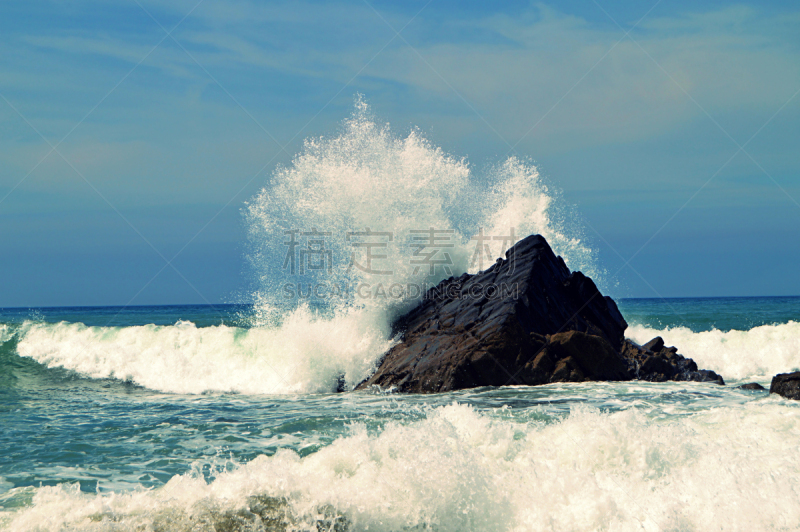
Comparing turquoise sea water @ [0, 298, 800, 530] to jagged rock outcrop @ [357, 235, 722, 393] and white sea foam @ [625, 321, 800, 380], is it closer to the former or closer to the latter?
jagged rock outcrop @ [357, 235, 722, 393]

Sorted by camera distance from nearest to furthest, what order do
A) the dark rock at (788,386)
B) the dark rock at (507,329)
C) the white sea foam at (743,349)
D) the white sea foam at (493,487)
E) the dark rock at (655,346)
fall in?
1. the white sea foam at (493,487)
2. the dark rock at (788,386)
3. the dark rock at (507,329)
4. the dark rock at (655,346)
5. the white sea foam at (743,349)

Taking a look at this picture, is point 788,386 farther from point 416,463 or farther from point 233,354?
point 233,354

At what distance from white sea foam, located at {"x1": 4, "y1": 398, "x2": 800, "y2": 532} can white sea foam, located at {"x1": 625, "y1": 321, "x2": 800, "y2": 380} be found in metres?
9.15

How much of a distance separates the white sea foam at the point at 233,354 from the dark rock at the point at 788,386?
22.2ft

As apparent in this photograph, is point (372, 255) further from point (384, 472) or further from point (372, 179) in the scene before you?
point (384, 472)

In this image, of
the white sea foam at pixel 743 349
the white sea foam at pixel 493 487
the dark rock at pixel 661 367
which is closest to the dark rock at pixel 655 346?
the dark rock at pixel 661 367

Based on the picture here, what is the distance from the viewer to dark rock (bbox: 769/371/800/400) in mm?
8383

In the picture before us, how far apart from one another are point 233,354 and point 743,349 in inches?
549

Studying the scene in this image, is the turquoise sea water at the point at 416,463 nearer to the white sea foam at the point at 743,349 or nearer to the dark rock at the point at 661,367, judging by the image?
the dark rock at the point at 661,367

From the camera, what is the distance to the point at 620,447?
217 inches

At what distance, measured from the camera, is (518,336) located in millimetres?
9812

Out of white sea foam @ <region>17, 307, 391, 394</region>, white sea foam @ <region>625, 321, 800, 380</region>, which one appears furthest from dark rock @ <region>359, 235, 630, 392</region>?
white sea foam @ <region>625, 321, 800, 380</region>

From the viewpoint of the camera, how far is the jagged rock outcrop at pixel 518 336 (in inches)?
381

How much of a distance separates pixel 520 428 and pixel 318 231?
26.6ft
